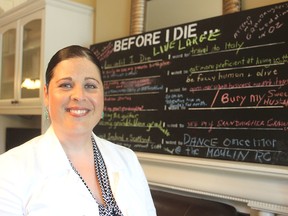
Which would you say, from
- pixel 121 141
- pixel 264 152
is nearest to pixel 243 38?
pixel 264 152

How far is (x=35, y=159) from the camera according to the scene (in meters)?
1.05

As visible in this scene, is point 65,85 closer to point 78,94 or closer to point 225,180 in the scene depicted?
point 78,94

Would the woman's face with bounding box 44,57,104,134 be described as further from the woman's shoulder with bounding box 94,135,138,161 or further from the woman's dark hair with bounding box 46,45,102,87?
the woman's shoulder with bounding box 94,135,138,161

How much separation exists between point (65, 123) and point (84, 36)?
1862 millimetres

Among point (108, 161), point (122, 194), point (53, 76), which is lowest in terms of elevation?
point (122, 194)

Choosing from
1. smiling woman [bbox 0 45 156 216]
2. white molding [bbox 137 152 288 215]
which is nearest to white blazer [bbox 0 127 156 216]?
smiling woman [bbox 0 45 156 216]

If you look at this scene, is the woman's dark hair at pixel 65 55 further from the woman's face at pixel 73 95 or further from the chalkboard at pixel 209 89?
the chalkboard at pixel 209 89

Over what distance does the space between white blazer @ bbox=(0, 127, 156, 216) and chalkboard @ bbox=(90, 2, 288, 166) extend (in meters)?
0.71

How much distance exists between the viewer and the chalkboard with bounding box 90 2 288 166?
156 cm

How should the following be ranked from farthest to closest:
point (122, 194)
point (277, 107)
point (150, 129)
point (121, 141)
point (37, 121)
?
point (37, 121)
point (121, 141)
point (150, 129)
point (277, 107)
point (122, 194)

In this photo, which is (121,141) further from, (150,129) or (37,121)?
(37,121)

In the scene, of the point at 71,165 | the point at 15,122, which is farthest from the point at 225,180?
the point at 15,122

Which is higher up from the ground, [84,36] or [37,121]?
[84,36]

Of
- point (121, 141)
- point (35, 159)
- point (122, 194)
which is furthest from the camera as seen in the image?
point (121, 141)
